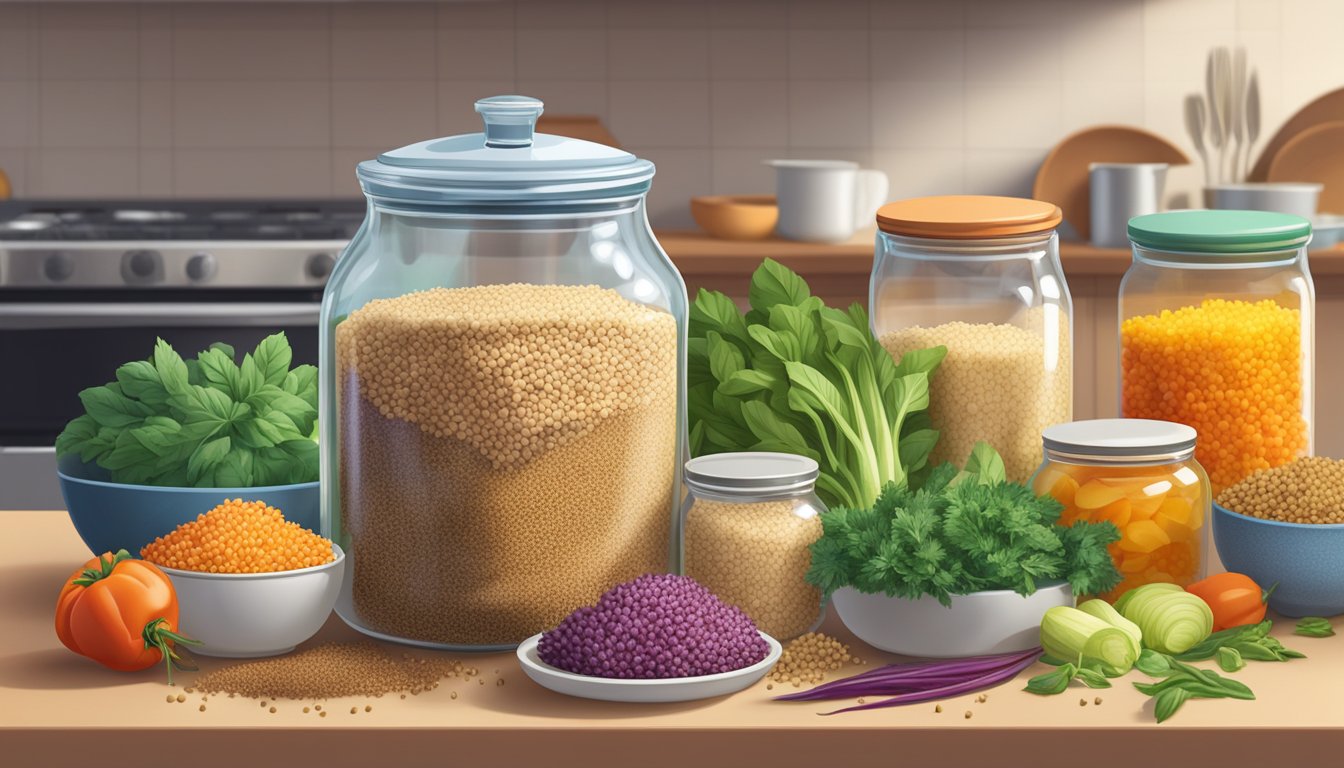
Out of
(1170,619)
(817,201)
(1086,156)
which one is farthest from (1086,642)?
(1086,156)

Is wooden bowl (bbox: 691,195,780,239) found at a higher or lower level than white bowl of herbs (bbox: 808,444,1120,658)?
higher

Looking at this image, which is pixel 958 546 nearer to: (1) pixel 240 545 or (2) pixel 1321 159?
(1) pixel 240 545

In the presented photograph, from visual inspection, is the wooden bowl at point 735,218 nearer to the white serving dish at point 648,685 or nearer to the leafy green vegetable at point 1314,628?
the leafy green vegetable at point 1314,628

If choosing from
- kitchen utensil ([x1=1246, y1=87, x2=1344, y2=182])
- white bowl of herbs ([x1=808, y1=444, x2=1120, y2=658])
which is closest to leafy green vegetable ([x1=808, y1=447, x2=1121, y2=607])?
white bowl of herbs ([x1=808, y1=444, x2=1120, y2=658])

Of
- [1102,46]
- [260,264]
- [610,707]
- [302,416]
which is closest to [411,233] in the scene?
[302,416]

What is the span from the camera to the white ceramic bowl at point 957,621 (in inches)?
38.4

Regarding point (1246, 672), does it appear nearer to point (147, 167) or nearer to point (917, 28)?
point (917, 28)

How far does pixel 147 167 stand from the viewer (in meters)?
3.59

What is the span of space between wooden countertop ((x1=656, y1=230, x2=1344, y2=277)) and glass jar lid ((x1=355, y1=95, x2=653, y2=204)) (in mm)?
1893

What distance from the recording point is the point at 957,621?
98 cm

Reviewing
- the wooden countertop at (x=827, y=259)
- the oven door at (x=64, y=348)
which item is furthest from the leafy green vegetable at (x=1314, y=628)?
the oven door at (x=64, y=348)

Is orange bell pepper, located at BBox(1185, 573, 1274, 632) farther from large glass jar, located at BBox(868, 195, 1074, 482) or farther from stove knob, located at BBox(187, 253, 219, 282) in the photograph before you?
stove knob, located at BBox(187, 253, 219, 282)

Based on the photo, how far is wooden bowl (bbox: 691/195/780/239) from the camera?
10.4ft

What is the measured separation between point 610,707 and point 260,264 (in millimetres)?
2108
